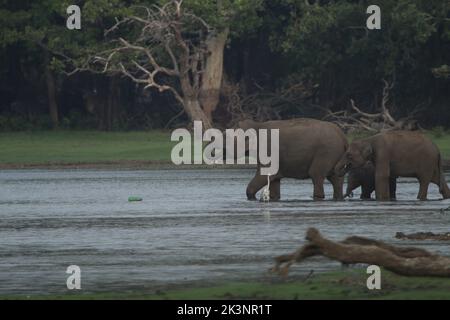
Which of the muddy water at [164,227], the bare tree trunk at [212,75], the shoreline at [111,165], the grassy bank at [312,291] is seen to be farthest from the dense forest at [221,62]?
the grassy bank at [312,291]

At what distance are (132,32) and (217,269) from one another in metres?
38.5

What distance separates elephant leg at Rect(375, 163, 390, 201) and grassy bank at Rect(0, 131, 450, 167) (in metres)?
12.9

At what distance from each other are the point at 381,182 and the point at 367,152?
2.30ft

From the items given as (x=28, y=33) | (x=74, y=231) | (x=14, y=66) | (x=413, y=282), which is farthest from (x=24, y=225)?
(x=14, y=66)

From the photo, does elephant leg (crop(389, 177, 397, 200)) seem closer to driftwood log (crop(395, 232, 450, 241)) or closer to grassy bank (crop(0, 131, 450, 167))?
driftwood log (crop(395, 232, 450, 241))

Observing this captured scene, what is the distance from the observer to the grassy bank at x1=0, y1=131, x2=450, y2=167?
46.8 metres

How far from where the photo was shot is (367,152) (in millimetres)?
31719

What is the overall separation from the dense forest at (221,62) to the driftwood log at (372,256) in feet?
108

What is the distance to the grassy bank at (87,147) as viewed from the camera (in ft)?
153

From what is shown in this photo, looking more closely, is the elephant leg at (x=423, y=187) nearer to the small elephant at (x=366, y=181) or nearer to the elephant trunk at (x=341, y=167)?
the small elephant at (x=366, y=181)

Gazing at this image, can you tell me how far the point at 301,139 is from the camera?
3312cm

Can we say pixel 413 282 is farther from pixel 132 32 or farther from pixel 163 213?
pixel 132 32

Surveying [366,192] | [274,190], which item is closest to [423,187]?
[366,192]

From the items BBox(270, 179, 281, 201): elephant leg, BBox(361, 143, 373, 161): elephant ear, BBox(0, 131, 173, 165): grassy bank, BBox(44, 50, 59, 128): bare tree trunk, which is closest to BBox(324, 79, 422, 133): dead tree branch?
BBox(0, 131, 173, 165): grassy bank
